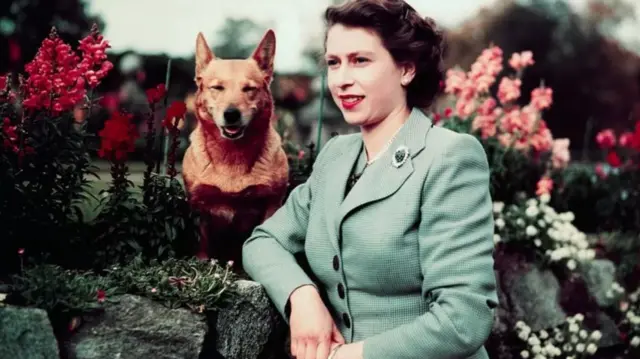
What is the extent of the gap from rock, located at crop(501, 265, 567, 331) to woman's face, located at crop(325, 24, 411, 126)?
261 cm

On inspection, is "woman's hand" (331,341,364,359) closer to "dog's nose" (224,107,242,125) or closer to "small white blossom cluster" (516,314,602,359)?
"dog's nose" (224,107,242,125)

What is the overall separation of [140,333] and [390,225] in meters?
1.01

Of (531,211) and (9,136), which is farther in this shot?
(531,211)

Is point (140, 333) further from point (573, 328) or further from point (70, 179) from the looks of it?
point (573, 328)

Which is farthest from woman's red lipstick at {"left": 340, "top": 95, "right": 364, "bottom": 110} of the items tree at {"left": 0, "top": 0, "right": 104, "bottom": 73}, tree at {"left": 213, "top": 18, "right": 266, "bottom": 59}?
tree at {"left": 0, "top": 0, "right": 104, "bottom": 73}

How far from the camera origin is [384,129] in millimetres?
2773

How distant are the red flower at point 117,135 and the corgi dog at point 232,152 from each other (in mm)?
283

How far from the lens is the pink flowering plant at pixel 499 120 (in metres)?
5.59

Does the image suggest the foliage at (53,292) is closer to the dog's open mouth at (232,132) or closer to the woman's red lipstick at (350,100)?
the dog's open mouth at (232,132)

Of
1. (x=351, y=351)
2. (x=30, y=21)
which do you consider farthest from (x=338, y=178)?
(x=30, y=21)

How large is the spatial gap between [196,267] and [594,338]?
9.79ft

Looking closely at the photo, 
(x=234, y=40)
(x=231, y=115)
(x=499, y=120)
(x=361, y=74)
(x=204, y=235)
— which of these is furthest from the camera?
(x=499, y=120)

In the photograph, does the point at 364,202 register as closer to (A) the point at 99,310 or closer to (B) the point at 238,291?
(B) the point at 238,291

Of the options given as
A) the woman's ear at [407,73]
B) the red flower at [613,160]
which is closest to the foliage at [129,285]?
the woman's ear at [407,73]
